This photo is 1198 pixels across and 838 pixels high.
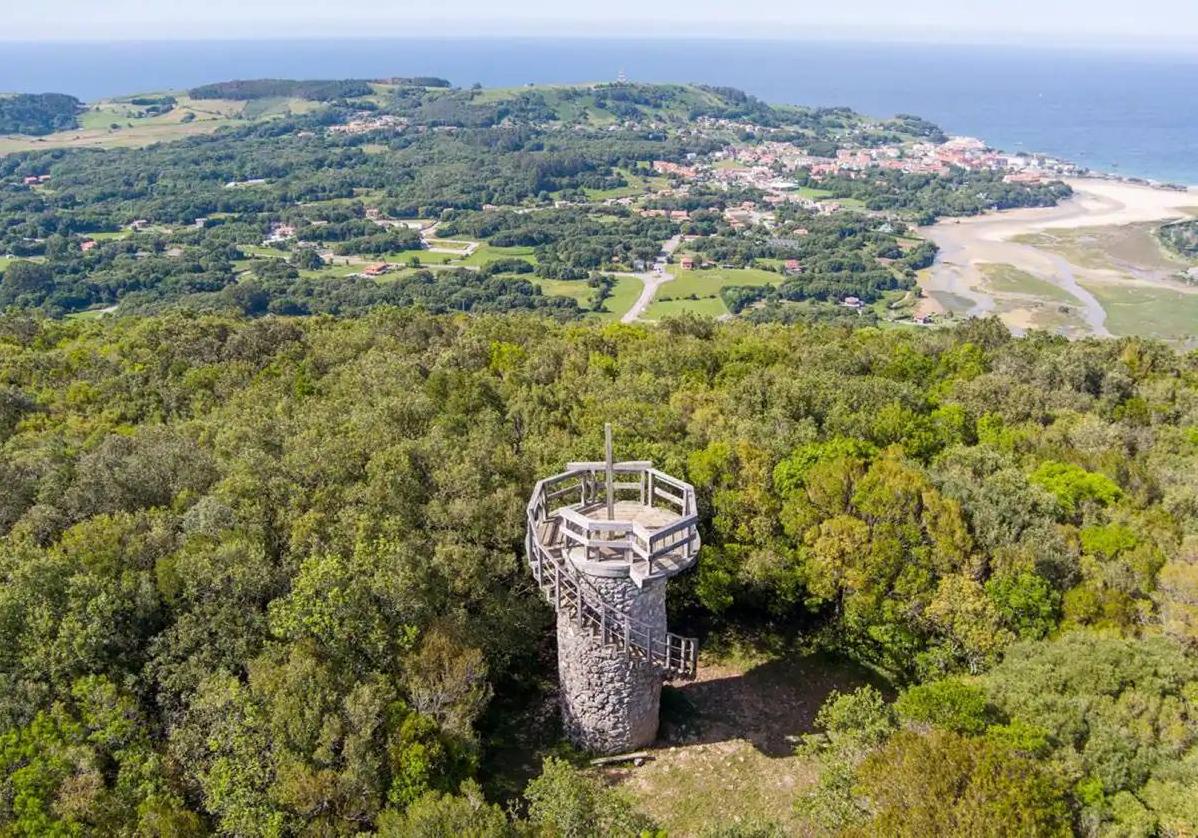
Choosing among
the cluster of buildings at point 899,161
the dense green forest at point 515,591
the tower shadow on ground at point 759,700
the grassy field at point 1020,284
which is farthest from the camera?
the cluster of buildings at point 899,161

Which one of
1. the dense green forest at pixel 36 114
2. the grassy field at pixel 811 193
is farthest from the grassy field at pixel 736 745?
the dense green forest at pixel 36 114

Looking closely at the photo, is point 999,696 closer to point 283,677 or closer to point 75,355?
point 283,677

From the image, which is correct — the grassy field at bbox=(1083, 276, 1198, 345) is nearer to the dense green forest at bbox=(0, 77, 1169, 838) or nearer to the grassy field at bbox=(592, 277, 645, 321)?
the dense green forest at bbox=(0, 77, 1169, 838)

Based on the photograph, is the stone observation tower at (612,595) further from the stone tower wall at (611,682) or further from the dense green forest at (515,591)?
the dense green forest at (515,591)

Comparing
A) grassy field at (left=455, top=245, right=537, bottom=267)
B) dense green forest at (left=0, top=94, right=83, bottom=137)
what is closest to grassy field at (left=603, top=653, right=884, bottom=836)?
grassy field at (left=455, top=245, right=537, bottom=267)

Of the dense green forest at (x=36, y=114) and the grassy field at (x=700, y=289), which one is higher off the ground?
the dense green forest at (x=36, y=114)

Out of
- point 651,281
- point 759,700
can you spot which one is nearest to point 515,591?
point 759,700
